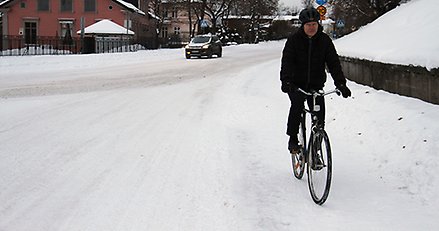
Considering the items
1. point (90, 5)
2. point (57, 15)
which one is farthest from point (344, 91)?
point (57, 15)

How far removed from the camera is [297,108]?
5.65 m

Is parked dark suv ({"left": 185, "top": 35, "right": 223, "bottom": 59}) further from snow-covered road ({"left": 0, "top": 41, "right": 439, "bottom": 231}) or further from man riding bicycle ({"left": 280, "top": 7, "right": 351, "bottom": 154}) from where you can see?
man riding bicycle ({"left": 280, "top": 7, "right": 351, "bottom": 154})

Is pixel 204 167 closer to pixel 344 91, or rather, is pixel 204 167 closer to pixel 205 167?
pixel 205 167

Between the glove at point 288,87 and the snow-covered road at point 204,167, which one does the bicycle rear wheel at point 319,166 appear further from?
the glove at point 288,87

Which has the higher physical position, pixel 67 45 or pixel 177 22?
pixel 177 22

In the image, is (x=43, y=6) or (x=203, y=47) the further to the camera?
(x=43, y=6)

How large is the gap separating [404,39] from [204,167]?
16.8ft

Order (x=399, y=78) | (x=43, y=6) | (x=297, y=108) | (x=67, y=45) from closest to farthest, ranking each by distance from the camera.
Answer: (x=297, y=108)
(x=399, y=78)
(x=67, y=45)
(x=43, y=6)

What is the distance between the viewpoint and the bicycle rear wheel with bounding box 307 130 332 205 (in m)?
4.98

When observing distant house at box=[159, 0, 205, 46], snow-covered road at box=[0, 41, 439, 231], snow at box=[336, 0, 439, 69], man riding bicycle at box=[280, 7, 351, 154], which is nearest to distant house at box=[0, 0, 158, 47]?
distant house at box=[159, 0, 205, 46]

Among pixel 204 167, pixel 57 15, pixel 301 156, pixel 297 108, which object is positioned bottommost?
pixel 204 167

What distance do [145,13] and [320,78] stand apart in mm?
68785

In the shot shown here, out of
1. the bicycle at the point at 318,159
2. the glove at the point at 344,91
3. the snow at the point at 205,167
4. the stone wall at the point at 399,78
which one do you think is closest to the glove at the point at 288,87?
the bicycle at the point at 318,159

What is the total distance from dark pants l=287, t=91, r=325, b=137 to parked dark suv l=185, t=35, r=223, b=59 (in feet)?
96.0
